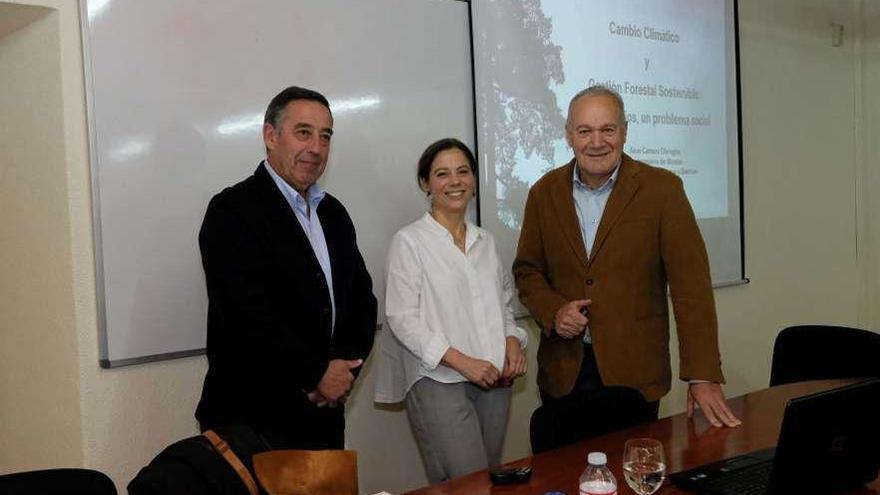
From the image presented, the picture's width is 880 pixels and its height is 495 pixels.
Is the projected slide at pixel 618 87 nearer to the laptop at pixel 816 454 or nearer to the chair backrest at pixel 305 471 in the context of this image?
the laptop at pixel 816 454

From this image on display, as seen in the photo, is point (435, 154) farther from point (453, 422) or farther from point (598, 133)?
point (453, 422)

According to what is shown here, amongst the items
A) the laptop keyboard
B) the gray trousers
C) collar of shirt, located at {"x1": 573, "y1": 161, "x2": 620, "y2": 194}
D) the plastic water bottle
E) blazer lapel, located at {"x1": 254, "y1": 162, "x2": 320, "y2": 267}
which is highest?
collar of shirt, located at {"x1": 573, "y1": 161, "x2": 620, "y2": 194}

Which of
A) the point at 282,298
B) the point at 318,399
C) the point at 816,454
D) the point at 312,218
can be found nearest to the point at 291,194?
the point at 312,218

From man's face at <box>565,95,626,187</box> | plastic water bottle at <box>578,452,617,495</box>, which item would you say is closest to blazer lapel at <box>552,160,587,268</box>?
man's face at <box>565,95,626,187</box>

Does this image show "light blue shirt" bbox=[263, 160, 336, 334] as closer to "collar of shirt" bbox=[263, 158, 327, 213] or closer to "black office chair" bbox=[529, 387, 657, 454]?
"collar of shirt" bbox=[263, 158, 327, 213]

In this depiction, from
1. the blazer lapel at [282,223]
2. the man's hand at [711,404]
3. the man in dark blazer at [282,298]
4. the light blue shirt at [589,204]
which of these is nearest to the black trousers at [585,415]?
the man's hand at [711,404]

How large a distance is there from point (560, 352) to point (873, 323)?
12.7 ft

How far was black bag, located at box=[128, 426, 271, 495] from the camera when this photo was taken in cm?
152

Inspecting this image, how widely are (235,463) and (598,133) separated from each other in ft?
5.30

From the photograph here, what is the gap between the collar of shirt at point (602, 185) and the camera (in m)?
2.72

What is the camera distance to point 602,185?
9.00 ft

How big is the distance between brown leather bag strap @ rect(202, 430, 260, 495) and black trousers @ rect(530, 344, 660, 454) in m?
0.86

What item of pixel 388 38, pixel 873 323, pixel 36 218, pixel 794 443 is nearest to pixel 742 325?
pixel 873 323

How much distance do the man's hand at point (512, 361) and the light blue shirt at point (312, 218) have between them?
0.62 m
